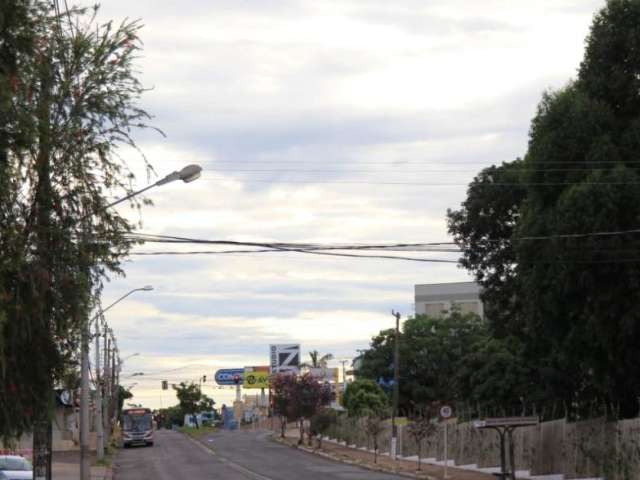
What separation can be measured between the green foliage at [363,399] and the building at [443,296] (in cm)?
5388

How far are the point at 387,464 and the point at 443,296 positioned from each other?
290ft

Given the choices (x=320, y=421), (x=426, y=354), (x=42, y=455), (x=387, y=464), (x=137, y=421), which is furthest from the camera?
(x=426, y=354)

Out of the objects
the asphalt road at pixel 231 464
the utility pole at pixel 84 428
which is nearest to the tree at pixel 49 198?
the utility pole at pixel 84 428

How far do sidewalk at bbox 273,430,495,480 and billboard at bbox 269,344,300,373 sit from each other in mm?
60073

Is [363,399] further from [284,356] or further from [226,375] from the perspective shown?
[226,375]

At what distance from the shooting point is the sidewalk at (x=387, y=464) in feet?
155

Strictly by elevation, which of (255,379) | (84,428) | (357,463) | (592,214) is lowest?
(357,463)

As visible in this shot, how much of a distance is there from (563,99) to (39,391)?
79.2ft

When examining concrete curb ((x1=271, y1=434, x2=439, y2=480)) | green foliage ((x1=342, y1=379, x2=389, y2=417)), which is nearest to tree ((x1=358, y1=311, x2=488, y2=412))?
green foliage ((x1=342, y1=379, x2=389, y2=417))

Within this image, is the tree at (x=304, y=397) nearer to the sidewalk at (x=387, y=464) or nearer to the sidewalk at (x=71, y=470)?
the sidewalk at (x=387, y=464)

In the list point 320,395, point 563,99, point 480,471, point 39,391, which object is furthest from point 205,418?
point 39,391

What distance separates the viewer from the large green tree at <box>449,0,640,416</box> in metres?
34.2

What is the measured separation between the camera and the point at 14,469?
3438cm

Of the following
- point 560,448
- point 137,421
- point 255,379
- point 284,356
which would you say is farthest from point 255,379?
point 560,448
